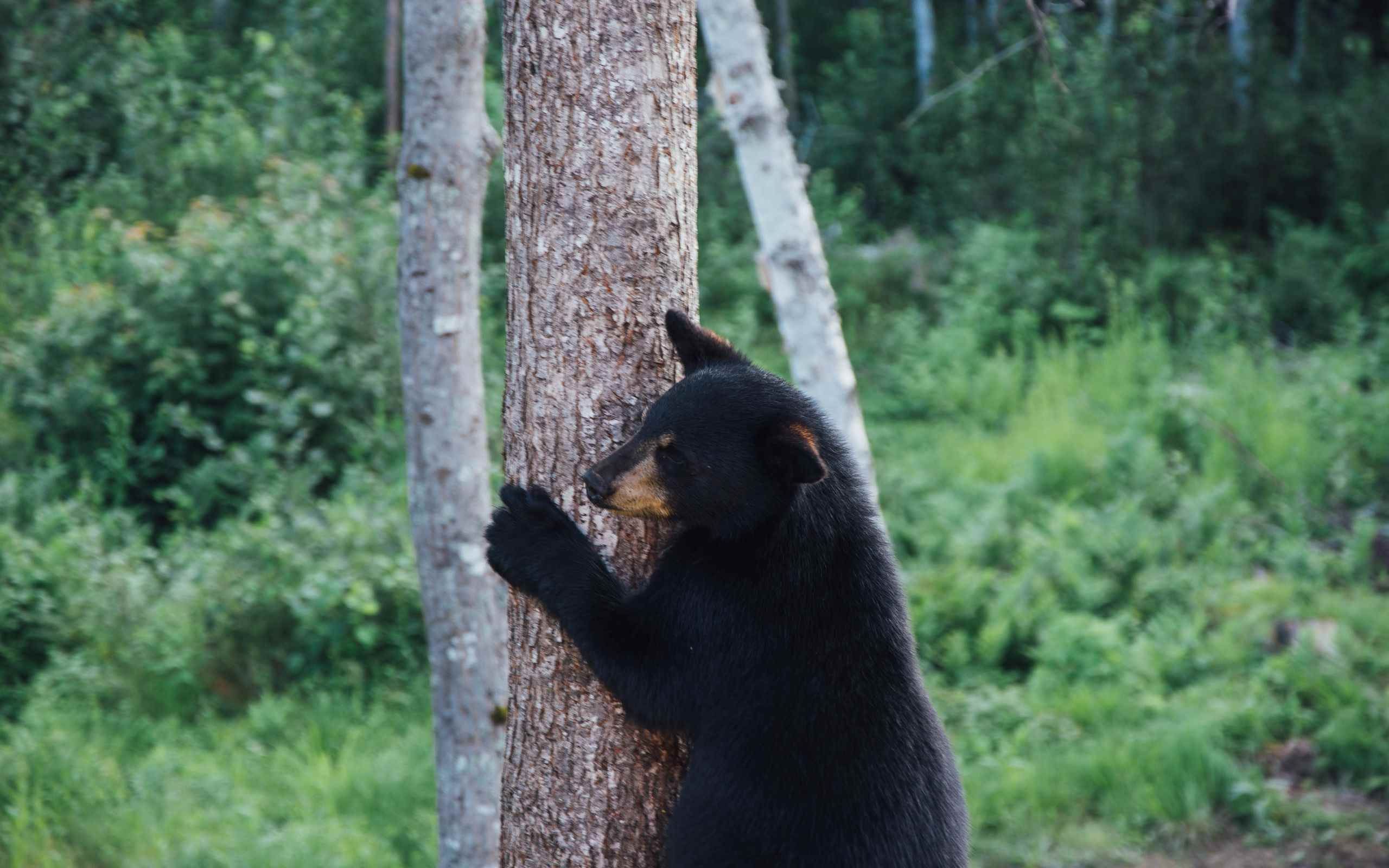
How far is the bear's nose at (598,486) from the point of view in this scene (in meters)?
2.34

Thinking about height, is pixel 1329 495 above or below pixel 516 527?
below

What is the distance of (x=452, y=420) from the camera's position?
13.2 ft

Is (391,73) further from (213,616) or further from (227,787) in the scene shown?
(227,787)

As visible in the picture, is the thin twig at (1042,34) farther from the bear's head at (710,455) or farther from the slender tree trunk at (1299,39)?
the slender tree trunk at (1299,39)

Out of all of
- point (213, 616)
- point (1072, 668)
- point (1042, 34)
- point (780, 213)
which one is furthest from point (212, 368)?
point (1042, 34)

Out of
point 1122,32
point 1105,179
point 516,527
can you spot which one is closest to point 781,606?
point 516,527

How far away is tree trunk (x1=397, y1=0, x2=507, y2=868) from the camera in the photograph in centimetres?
398

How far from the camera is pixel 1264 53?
13023 millimetres

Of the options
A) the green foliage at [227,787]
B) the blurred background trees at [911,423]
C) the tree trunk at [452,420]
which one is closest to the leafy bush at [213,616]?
the blurred background trees at [911,423]

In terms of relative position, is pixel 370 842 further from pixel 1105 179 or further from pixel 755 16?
pixel 1105 179

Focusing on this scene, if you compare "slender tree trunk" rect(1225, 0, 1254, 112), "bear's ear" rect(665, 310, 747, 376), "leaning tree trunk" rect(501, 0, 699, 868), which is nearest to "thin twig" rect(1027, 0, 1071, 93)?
"leaning tree trunk" rect(501, 0, 699, 868)

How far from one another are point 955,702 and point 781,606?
12.6ft

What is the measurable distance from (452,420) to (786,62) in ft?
43.1

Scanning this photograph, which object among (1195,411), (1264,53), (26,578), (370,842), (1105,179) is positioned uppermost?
(1264,53)
